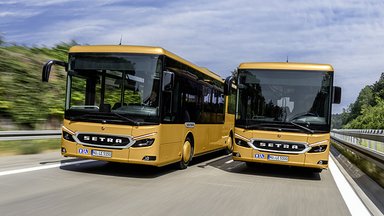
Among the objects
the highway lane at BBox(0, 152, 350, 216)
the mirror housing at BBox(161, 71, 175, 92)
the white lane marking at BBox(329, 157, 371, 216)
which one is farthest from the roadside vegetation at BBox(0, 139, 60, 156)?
the white lane marking at BBox(329, 157, 371, 216)

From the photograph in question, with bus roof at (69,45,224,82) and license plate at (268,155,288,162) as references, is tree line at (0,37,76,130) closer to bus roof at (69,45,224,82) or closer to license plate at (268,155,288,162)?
bus roof at (69,45,224,82)

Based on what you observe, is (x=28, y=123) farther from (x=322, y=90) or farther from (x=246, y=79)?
(x=322, y=90)

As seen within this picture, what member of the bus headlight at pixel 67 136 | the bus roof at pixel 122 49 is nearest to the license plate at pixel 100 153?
the bus headlight at pixel 67 136

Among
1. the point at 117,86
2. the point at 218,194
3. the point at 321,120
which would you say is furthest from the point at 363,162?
the point at 117,86

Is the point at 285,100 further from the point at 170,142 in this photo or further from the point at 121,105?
the point at 121,105

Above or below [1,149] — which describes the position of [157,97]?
above

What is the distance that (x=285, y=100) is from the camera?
1167 centimetres

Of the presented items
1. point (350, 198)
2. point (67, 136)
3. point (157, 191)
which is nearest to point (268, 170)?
point (350, 198)

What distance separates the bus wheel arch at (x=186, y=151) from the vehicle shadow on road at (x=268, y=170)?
3.61 ft

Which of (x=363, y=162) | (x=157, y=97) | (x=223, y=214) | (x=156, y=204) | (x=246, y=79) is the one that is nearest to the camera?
(x=223, y=214)

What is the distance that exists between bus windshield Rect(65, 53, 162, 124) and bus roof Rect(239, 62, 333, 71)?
3288 mm

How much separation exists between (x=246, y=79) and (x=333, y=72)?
221 centimetres

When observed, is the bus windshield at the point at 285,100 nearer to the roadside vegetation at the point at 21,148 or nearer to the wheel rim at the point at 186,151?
the wheel rim at the point at 186,151

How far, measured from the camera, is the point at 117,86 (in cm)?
1001
